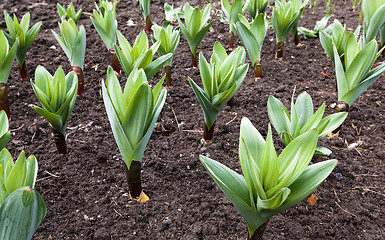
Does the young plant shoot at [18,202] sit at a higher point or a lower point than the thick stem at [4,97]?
higher

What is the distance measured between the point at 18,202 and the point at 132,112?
53 centimetres

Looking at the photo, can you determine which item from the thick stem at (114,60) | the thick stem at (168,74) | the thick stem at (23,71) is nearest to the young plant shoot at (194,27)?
the thick stem at (168,74)

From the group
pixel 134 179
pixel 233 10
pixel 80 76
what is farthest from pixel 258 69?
pixel 134 179

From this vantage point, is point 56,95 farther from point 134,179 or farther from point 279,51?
point 279,51

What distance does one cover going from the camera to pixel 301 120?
5.90 feet

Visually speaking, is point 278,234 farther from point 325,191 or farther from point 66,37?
point 66,37

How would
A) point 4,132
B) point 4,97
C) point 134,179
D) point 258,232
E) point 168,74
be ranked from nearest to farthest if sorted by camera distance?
point 258,232 → point 4,132 → point 134,179 → point 4,97 → point 168,74

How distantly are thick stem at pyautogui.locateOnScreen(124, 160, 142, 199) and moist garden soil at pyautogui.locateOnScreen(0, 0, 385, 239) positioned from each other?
0.17 feet

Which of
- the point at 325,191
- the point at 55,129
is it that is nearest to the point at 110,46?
the point at 55,129

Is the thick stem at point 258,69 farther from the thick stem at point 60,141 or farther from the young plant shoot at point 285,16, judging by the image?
the thick stem at point 60,141

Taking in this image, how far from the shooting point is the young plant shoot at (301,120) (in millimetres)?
1685

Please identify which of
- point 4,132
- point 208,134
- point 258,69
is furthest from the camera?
point 258,69

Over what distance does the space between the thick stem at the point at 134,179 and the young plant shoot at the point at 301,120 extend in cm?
68

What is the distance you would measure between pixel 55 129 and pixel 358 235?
158cm
